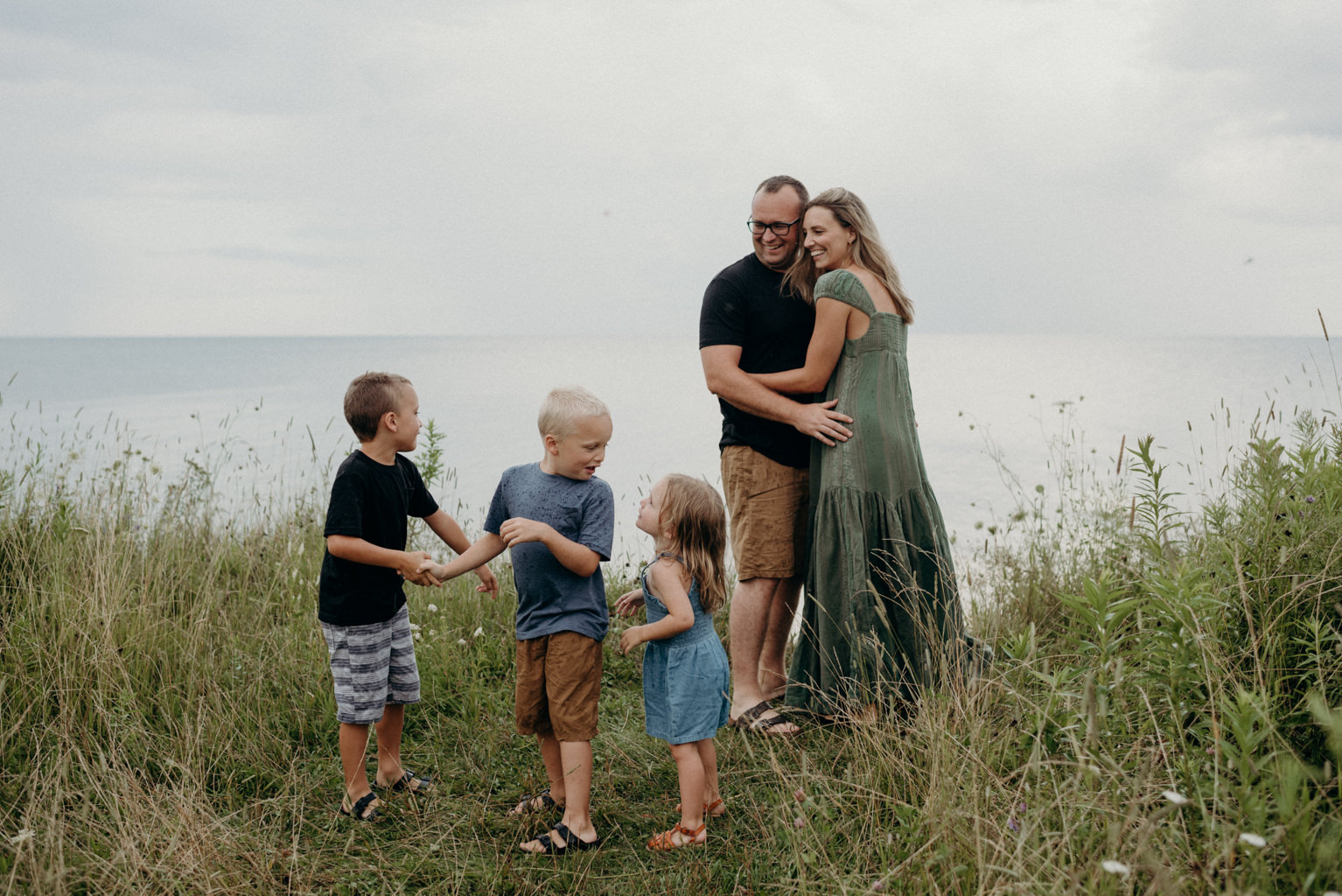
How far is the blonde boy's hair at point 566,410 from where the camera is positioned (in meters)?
2.88

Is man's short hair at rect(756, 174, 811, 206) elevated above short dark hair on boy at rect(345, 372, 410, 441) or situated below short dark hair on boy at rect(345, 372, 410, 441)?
above

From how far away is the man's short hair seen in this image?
381 centimetres

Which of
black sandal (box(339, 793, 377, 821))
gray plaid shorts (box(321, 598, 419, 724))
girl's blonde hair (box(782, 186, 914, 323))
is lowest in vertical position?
black sandal (box(339, 793, 377, 821))

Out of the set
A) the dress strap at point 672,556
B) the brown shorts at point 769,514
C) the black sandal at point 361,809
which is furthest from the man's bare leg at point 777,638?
the black sandal at point 361,809

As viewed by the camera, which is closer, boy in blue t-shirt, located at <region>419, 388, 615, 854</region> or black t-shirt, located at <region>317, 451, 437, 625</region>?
boy in blue t-shirt, located at <region>419, 388, 615, 854</region>

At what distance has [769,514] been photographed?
156 inches

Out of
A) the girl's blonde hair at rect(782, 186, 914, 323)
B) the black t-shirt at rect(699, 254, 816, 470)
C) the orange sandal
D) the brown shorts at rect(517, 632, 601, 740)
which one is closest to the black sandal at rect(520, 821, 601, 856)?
the orange sandal

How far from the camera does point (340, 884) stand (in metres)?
2.69

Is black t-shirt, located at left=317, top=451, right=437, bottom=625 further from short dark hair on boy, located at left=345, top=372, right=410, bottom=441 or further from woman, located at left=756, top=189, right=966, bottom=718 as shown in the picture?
woman, located at left=756, top=189, right=966, bottom=718

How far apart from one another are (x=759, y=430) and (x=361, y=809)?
227cm

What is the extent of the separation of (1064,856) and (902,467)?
1.82 metres

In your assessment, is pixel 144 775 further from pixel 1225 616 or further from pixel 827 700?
pixel 1225 616

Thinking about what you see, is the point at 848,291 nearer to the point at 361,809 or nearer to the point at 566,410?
the point at 566,410

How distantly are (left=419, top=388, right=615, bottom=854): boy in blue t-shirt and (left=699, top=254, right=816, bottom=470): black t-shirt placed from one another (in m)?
1.13
